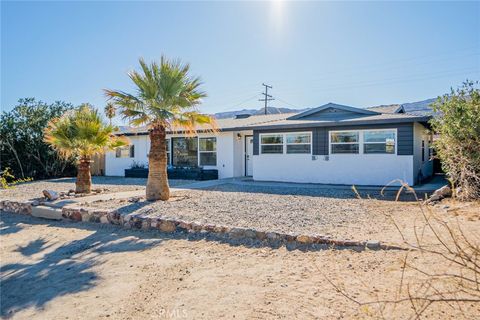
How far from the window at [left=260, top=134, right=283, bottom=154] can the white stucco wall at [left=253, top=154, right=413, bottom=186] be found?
241 mm

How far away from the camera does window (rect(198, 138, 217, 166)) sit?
17594 millimetres

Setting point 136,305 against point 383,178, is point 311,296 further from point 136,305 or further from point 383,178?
point 383,178

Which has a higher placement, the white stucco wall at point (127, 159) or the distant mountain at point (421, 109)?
the distant mountain at point (421, 109)

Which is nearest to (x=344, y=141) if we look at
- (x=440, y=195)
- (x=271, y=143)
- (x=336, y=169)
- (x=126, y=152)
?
(x=336, y=169)

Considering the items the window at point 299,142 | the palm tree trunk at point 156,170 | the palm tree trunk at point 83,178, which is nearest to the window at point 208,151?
the window at point 299,142

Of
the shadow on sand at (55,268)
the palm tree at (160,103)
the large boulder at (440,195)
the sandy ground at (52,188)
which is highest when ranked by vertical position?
the palm tree at (160,103)

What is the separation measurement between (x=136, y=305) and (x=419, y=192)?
33.9 feet

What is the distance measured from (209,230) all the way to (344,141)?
8.97 m

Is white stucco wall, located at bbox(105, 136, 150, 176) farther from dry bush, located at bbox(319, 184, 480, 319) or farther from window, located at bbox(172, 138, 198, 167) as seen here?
dry bush, located at bbox(319, 184, 480, 319)

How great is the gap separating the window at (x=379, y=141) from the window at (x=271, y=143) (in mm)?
3691

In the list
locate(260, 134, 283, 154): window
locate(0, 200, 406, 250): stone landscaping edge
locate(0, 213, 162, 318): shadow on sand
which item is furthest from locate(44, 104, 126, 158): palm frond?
locate(260, 134, 283, 154): window

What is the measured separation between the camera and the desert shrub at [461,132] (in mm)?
8180

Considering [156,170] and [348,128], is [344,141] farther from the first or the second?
Result: [156,170]

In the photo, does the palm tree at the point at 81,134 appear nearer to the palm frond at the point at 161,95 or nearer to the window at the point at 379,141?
the palm frond at the point at 161,95
